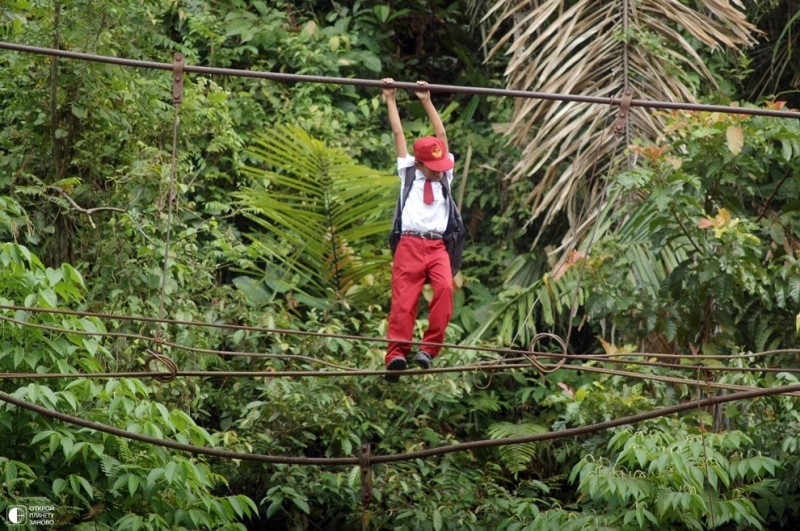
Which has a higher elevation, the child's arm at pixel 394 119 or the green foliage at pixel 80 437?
the child's arm at pixel 394 119

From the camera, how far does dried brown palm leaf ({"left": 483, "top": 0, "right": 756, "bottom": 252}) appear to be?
8391 millimetres

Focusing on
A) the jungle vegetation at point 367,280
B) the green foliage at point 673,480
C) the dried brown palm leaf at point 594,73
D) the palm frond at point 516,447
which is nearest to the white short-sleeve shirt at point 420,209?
the jungle vegetation at point 367,280

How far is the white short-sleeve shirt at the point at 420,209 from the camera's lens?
241 inches

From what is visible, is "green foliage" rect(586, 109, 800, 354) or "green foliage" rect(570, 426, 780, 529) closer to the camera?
"green foliage" rect(570, 426, 780, 529)

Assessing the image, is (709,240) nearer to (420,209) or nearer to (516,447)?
(516,447)

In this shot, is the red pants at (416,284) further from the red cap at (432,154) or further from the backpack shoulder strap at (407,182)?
the red cap at (432,154)

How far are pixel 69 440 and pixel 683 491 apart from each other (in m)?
2.74

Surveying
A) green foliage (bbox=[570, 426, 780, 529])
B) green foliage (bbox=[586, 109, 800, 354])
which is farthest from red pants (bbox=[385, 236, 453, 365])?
green foliage (bbox=[586, 109, 800, 354])

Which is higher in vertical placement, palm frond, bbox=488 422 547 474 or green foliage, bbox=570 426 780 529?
green foliage, bbox=570 426 780 529

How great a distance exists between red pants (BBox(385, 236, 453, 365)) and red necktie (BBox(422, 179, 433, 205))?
166 mm

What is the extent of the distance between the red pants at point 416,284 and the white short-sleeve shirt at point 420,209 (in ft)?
0.19

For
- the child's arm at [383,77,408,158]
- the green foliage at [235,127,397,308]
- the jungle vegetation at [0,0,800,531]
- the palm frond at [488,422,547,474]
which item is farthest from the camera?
the green foliage at [235,127,397,308]

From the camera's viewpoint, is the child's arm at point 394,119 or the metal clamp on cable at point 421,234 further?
the metal clamp on cable at point 421,234

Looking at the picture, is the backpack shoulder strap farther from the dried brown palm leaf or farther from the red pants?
the dried brown palm leaf
